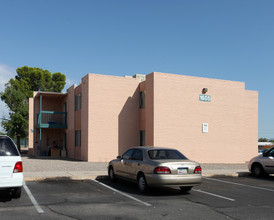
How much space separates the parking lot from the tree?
2746cm

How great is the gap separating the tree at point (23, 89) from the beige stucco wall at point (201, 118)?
21.5 meters

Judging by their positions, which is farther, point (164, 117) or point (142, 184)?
point (164, 117)

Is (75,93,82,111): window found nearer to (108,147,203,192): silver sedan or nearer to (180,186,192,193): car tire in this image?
(108,147,203,192): silver sedan

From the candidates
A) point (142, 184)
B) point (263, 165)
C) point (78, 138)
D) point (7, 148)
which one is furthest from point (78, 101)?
point (7, 148)

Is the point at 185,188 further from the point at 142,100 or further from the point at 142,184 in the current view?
the point at 142,100

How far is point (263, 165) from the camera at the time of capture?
48.3ft

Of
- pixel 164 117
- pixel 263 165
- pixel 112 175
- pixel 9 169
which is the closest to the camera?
pixel 9 169

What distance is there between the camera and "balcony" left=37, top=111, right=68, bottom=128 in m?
26.9

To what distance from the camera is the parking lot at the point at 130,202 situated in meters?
7.15

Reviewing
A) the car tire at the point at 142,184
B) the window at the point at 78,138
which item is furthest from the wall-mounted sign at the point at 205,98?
the car tire at the point at 142,184

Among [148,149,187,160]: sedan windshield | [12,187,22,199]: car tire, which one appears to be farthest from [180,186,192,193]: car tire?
[12,187,22,199]: car tire

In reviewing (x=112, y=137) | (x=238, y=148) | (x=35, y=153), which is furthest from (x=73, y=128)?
(x=238, y=148)

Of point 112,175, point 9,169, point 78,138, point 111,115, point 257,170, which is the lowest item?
point 257,170

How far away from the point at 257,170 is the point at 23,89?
→ 39.0 metres
